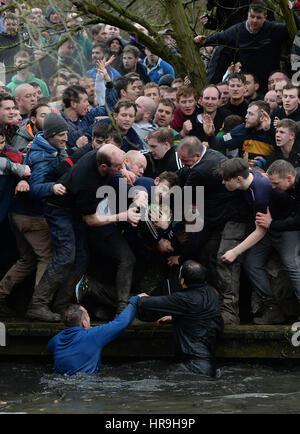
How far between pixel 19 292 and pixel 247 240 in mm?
2954

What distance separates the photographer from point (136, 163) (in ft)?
33.6

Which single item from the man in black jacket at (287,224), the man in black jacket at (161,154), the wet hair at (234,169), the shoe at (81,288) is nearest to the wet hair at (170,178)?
the man in black jacket at (161,154)

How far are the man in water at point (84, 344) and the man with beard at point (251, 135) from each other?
2826mm

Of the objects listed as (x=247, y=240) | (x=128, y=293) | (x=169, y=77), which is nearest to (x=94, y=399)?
(x=128, y=293)

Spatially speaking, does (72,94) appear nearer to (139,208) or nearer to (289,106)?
(139,208)

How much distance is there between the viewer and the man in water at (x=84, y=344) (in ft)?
30.3

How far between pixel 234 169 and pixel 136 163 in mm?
1237

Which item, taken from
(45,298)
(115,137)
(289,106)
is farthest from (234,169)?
(45,298)

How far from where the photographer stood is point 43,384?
30.1 ft

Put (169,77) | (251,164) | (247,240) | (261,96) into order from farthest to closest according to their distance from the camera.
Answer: (169,77), (261,96), (251,164), (247,240)

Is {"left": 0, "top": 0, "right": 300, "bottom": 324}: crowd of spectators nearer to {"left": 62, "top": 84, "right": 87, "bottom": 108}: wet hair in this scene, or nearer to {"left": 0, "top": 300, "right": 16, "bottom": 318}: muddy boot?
{"left": 0, "top": 300, "right": 16, "bottom": 318}: muddy boot

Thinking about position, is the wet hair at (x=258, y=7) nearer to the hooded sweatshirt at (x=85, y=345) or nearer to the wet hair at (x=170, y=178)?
the wet hair at (x=170, y=178)

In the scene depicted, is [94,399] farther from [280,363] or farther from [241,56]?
[241,56]

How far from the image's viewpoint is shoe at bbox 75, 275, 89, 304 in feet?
33.4
